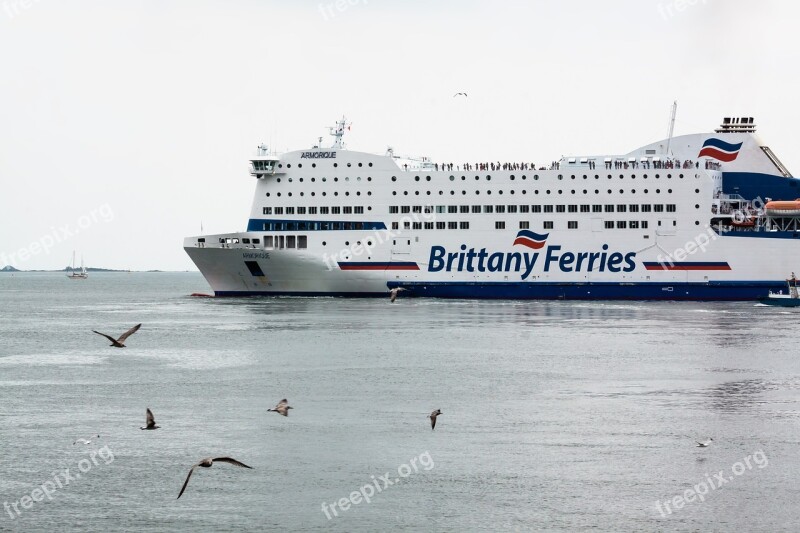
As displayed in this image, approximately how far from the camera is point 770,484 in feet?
56.7

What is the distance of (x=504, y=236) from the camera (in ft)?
194

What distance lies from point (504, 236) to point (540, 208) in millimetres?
2670

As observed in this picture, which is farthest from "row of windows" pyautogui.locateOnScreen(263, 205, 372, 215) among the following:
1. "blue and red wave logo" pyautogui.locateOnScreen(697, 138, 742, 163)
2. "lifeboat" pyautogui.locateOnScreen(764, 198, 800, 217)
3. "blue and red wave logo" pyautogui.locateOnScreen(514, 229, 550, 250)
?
"lifeboat" pyautogui.locateOnScreen(764, 198, 800, 217)

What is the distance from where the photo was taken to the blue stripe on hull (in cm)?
5916

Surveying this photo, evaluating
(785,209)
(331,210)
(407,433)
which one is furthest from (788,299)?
(407,433)

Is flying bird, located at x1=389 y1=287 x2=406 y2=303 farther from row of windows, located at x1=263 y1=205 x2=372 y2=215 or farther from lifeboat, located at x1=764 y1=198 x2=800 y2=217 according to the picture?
lifeboat, located at x1=764 y1=198 x2=800 y2=217

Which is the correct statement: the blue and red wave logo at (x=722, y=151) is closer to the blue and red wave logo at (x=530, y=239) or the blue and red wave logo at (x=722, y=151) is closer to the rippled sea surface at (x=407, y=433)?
the blue and red wave logo at (x=530, y=239)

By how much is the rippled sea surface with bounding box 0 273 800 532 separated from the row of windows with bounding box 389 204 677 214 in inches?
742

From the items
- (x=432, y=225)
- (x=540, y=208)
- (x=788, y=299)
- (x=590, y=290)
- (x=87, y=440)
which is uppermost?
(x=540, y=208)

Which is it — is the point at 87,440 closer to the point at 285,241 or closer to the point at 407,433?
the point at 407,433

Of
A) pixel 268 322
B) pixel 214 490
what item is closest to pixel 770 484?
pixel 214 490

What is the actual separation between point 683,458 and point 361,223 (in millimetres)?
41179

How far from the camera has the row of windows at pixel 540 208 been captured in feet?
193

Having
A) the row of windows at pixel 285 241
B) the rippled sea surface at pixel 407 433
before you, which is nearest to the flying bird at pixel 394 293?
the row of windows at pixel 285 241
